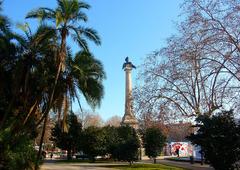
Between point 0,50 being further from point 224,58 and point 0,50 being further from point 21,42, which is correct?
point 224,58

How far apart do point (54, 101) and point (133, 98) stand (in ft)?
18.2

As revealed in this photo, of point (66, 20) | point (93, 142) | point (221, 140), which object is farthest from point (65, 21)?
point (93, 142)

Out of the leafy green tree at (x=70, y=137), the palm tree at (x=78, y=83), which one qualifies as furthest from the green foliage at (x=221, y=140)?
the leafy green tree at (x=70, y=137)

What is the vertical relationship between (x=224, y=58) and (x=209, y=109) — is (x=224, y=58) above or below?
above

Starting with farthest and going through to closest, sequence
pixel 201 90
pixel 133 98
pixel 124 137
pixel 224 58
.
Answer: pixel 124 137 → pixel 133 98 → pixel 201 90 → pixel 224 58

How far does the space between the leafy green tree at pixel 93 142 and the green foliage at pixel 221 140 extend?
3378cm

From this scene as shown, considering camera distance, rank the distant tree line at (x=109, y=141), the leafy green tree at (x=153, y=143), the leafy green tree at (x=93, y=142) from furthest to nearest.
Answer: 1. the leafy green tree at (x=93, y=142)
2. the leafy green tree at (x=153, y=143)
3. the distant tree line at (x=109, y=141)

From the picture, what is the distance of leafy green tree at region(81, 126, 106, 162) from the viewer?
51.8 m

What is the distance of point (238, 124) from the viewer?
1908 centimetres

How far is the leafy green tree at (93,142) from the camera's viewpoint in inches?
2040

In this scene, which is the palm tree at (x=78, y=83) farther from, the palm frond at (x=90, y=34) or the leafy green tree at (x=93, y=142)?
the leafy green tree at (x=93, y=142)

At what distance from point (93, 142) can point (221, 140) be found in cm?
3439

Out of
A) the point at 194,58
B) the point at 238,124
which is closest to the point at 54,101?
the point at 194,58

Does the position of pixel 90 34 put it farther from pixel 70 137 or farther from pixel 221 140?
pixel 70 137
